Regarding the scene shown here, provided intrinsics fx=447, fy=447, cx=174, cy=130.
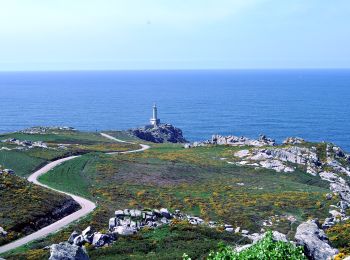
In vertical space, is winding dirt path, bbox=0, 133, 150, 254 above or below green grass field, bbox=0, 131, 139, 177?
above

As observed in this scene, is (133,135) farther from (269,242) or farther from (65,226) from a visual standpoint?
(269,242)

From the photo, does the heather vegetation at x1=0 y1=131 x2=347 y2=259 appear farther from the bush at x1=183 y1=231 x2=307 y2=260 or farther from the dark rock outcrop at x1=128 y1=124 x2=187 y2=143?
the dark rock outcrop at x1=128 y1=124 x2=187 y2=143

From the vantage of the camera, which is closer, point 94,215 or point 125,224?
point 125,224

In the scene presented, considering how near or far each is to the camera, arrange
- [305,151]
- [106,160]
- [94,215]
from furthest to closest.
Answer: [305,151]
[106,160]
[94,215]

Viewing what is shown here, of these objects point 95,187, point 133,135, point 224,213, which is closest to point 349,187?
point 224,213

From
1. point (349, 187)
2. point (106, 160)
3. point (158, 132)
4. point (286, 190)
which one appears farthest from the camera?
point (158, 132)

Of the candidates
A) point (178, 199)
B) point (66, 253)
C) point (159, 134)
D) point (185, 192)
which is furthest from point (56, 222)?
point (159, 134)

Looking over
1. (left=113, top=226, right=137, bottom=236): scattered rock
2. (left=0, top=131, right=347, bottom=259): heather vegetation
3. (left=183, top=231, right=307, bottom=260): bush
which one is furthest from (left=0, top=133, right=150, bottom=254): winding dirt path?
(left=183, top=231, right=307, bottom=260): bush
